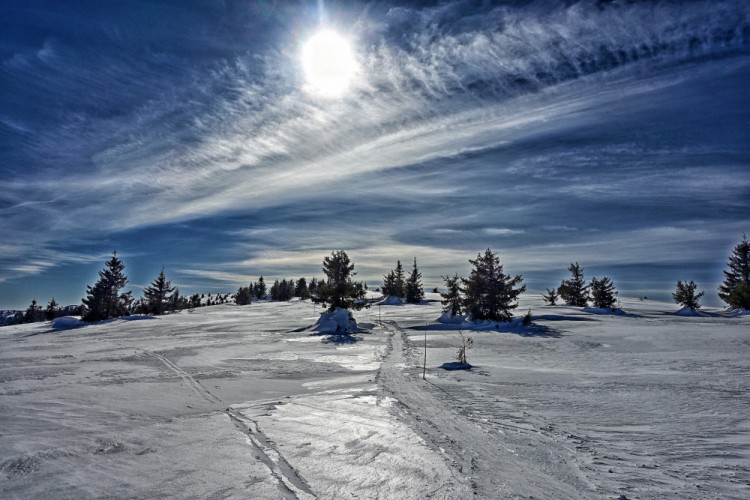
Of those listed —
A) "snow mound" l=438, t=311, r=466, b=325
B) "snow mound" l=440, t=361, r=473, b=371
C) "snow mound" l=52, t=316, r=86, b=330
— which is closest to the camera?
"snow mound" l=440, t=361, r=473, b=371

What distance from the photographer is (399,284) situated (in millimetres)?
72062

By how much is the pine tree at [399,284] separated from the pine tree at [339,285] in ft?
125

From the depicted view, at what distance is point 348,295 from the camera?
105ft

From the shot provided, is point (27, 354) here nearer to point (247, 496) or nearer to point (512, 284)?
point (247, 496)

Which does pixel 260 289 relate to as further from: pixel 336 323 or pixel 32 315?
pixel 336 323

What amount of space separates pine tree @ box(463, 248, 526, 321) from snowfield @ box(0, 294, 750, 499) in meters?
16.1

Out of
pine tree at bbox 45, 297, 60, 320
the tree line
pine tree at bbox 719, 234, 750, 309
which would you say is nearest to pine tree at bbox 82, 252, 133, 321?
the tree line

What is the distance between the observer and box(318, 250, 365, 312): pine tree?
32.0 m

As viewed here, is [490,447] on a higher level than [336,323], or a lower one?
lower

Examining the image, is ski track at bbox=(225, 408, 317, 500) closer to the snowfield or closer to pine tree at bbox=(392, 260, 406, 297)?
the snowfield

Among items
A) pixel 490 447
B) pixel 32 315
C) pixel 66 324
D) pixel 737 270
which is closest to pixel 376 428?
pixel 490 447

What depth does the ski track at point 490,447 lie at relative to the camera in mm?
4535

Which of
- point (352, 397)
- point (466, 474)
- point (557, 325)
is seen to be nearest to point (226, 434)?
point (352, 397)

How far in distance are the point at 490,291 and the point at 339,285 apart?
1235 centimetres
